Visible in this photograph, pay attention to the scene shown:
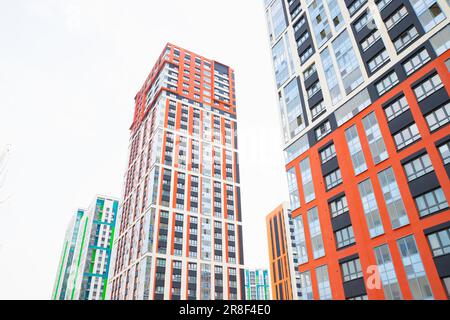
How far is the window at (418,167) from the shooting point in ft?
95.2

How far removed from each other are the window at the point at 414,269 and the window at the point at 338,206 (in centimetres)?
675

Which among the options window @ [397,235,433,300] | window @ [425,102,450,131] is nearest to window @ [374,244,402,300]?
window @ [397,235,433,300]

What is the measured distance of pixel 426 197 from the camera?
1113 inches

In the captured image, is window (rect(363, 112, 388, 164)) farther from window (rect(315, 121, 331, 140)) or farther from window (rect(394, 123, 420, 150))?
window (rect(315, 121, 331, 140))

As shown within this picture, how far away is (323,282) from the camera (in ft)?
112

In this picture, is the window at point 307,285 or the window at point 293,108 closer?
the window at point 307,285

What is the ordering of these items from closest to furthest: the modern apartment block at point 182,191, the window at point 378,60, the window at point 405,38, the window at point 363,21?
the window at point 405,38, the window at point 378,60, the window at point 363,21, the modern apartment block at point 182,191

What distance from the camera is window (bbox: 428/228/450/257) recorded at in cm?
2570

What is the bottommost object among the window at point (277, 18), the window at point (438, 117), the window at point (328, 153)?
the window at point (438, 117)

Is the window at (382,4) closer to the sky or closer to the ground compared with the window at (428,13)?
closer to the sky

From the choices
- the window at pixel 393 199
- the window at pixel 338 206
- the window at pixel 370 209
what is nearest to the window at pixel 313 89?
the window at pixel 338 206

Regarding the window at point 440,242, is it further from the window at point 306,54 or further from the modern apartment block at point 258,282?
the modern apartment block at point 258,282

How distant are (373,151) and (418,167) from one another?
4848 mm

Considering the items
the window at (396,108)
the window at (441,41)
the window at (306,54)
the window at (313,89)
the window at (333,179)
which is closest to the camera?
the window at (441,41)
